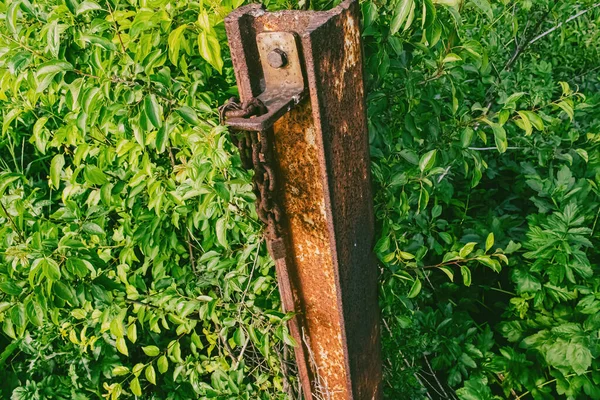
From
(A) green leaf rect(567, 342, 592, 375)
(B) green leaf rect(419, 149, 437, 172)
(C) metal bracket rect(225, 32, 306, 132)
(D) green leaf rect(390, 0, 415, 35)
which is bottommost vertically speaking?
(A) green leaf rect(567, 342, 592, 375)

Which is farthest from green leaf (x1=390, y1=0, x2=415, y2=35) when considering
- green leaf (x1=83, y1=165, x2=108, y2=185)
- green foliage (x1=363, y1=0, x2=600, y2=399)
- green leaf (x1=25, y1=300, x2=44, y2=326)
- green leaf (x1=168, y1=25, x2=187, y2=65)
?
green leaf (x1=25, y1=300, x2=44, y2=326)

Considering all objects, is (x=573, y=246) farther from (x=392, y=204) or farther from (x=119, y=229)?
(x=119, y=229)

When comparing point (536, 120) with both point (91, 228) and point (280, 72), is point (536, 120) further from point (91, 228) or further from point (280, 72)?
point (91, 228)

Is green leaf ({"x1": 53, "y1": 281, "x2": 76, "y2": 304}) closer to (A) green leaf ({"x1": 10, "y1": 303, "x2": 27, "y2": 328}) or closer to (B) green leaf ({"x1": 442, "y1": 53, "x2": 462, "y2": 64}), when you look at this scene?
(A) green leaf ({"x1": 10, "y1": 303, "x2": 27, "y2": 328})

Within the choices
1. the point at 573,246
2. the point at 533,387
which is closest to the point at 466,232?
the point at 573,246

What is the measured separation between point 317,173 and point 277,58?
294mm

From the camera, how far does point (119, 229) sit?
2027 millimetres

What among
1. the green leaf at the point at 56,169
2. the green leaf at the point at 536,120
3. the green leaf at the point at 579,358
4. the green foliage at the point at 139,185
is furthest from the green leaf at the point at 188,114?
the green leaf at the point at 579,358

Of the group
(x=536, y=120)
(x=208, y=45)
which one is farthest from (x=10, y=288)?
(x=536, y=120)

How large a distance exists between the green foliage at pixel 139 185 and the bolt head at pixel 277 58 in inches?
9.1

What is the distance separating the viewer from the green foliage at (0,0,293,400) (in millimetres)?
1382

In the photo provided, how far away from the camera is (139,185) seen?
1743 mm

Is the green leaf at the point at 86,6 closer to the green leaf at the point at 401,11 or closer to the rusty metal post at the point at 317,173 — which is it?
the rusty metal post at the point at 317,173

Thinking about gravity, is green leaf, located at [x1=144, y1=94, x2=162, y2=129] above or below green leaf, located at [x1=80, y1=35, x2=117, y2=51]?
below
